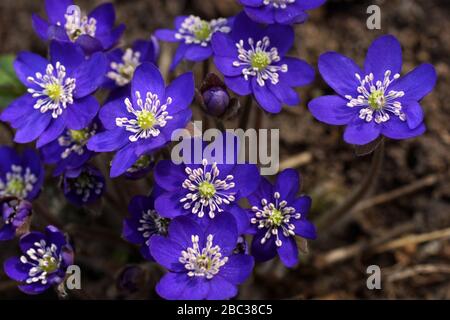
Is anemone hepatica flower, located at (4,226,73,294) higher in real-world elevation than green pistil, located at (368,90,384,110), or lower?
lower

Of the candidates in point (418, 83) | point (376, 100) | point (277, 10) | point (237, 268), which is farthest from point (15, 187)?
point (418, 83)

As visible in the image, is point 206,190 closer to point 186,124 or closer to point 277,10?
point 186,124

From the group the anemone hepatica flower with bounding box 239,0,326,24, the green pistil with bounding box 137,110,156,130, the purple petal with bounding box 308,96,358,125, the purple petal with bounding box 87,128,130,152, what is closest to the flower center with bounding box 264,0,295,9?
the anemone hepatica flower with bounding box 239,0,326,24

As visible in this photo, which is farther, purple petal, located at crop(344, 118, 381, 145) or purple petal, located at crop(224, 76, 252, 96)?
purple petal, located at crop(224, 76, 252, 96)

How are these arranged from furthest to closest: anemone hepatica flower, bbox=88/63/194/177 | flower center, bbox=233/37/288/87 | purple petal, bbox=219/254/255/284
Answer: flower center, bbox=233/37/288/87 → anemone hepatica flower, bbox=88/63/194/177 → purple petal, bbox=219/254/255/284

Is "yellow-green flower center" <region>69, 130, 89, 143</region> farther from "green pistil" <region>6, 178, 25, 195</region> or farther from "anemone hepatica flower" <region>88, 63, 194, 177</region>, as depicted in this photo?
"green pistil" <region>6, 178, 25, 195</region>

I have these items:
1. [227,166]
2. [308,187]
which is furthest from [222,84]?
[308,187]

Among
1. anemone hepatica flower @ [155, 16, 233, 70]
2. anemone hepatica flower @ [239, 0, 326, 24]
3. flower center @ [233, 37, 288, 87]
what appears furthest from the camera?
anemone hepatica flower @ [155, 16, 233, 70]
